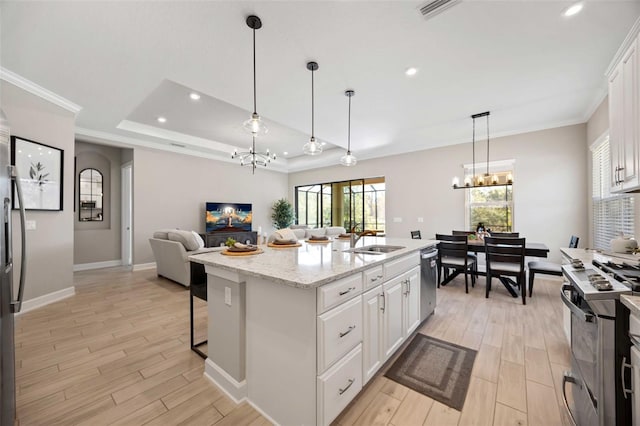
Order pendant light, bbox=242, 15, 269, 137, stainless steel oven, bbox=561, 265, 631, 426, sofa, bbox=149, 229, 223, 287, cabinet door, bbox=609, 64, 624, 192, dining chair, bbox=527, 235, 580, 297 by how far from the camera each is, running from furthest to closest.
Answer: sofa, bbox=149, 229, 223, 287, dining chair, bbox=527, 235, 580, 297, pendant light, bbox=242, 15, 269, 137, cabinet door, bbox=609, 64, 624, 192, stainless steel oven, bbox=561, 265, 631, 426

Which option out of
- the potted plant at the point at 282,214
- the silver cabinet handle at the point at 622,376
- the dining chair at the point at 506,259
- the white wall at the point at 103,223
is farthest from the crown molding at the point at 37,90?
the dining chair at the point at 506,259

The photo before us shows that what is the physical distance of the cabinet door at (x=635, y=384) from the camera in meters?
0.95

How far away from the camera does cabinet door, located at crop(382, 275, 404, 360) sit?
191 centimetres

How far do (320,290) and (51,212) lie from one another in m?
4.63

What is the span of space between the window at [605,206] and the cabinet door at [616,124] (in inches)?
50.9

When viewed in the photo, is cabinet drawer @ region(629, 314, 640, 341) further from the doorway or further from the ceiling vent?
the doorway

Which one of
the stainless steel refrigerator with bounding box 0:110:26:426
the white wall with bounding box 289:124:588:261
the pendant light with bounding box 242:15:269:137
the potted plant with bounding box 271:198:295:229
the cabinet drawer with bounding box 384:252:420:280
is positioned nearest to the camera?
the stainless steel refrigerator with bounding box 0:110:26:426

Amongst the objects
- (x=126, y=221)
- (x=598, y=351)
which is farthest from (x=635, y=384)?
(x=126, y=221)

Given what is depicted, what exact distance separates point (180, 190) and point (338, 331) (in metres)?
6.30

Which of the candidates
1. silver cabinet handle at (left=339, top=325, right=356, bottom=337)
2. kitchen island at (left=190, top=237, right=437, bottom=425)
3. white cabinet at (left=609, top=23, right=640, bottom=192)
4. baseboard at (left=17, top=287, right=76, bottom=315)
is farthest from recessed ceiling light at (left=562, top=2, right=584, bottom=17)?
baseboard at (left=17, top=287, right=76, bottom=315)

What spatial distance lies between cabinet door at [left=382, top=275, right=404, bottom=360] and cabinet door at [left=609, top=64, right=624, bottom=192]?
1.88 meters

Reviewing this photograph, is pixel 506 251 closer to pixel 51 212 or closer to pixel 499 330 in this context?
pixel 499 330

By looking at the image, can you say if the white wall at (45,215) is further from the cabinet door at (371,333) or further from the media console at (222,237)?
the cabinet door at (371,333)

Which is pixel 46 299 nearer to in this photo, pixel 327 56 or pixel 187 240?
pixel 187 240
